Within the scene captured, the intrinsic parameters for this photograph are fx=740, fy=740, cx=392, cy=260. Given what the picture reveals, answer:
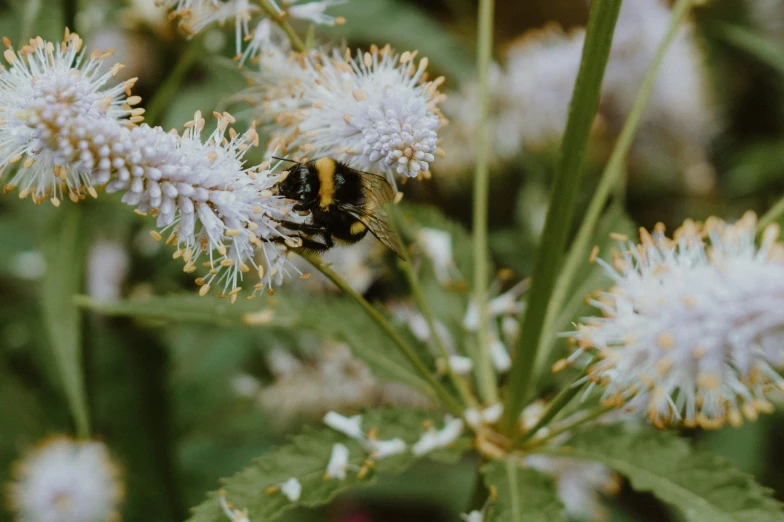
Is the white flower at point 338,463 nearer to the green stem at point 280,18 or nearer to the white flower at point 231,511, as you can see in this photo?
the white flower at point 231,511

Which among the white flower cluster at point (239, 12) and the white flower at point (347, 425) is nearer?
the white flower cluster at point (239, 12)

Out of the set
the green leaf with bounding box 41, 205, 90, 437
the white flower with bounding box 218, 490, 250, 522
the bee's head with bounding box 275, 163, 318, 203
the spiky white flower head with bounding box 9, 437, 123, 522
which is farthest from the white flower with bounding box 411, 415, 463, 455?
the spiky white flower head with bounding box 9, 437, 123, 522

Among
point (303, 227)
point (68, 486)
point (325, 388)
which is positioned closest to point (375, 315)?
point (303, 227)

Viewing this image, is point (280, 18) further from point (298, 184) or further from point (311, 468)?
point (311, 468)

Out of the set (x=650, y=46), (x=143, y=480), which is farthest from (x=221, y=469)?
(x=650, y=46)

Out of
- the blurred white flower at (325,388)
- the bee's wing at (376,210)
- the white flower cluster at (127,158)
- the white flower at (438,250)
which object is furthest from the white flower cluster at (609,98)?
the white flower cluster at (127,158)

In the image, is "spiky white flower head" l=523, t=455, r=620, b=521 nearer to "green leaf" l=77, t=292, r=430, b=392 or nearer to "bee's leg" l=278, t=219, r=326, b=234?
"green leaf" l=77, t=292, r=430, b=392

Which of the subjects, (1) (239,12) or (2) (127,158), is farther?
(1) (239,12)
